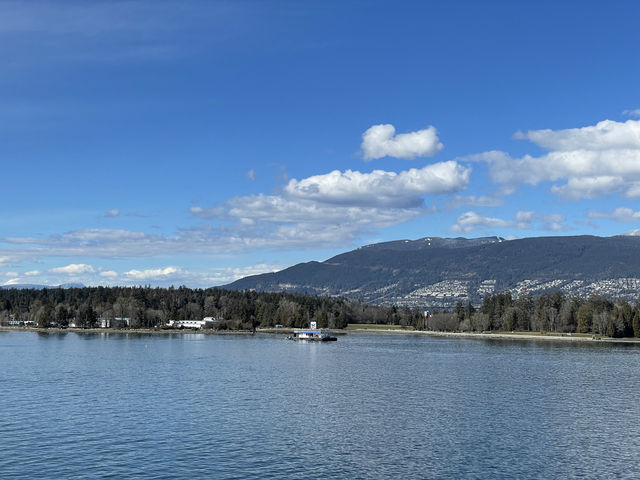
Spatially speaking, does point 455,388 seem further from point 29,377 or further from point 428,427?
point 29,377

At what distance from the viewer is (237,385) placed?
3991 inches

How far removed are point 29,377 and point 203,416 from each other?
5004cm

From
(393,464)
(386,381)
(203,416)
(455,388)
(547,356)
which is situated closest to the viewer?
(393,464)

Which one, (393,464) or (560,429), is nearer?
(393,464)

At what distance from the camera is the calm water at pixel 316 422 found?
54031mm

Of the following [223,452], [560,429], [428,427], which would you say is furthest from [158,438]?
[560,429]

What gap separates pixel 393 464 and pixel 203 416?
27.2 meters

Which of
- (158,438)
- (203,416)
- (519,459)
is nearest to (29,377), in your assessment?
(203,416)

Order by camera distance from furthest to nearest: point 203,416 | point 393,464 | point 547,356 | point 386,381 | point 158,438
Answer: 1. point 547,356
2. point 386,381
3. point 203,416
4. point 158,438
5. point 393,464

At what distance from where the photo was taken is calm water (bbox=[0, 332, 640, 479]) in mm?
54031

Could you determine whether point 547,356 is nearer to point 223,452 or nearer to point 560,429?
point 560,429

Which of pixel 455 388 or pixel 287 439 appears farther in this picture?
pixel 455 388

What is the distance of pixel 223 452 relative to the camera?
57.8 meters

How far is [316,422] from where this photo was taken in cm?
7181
